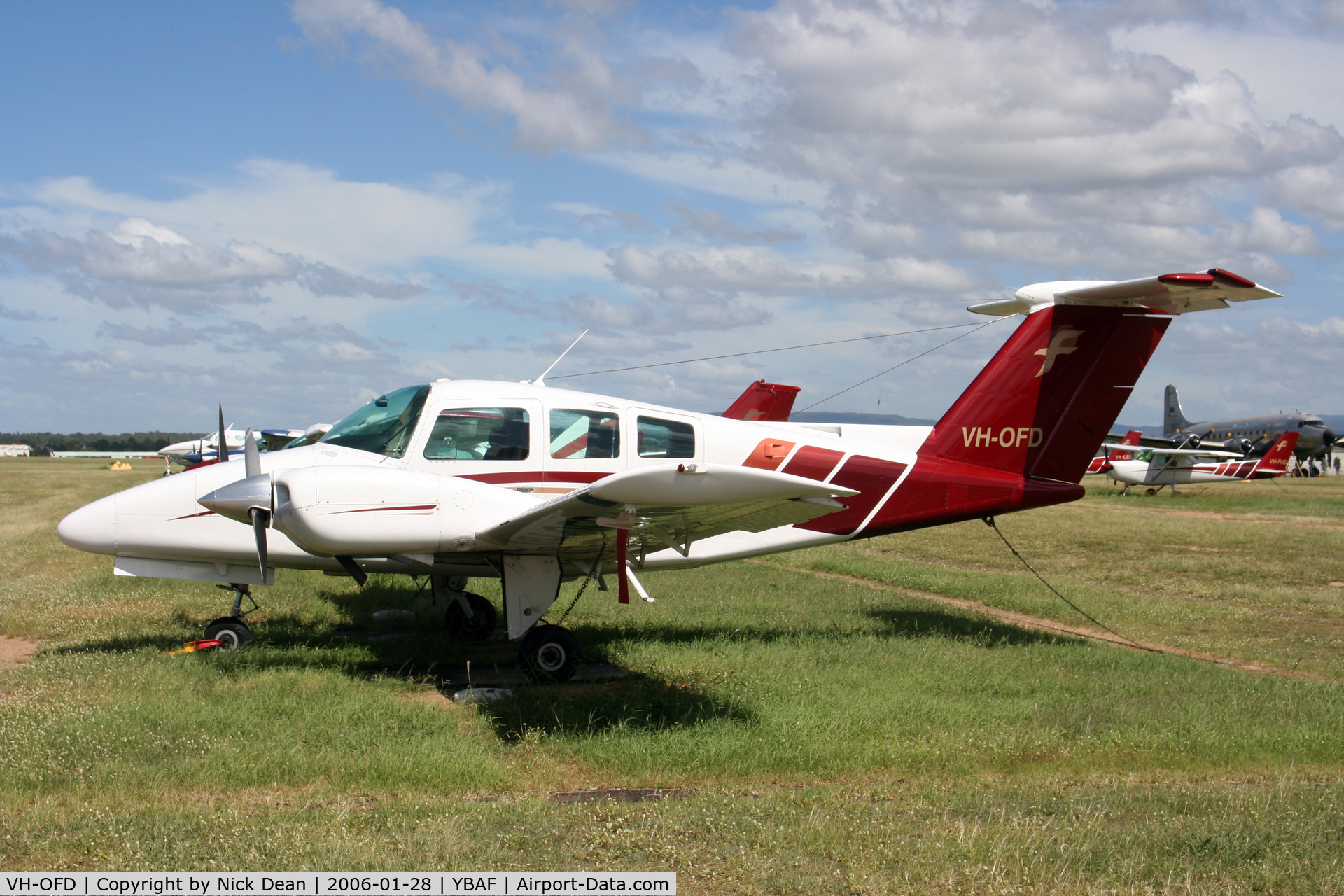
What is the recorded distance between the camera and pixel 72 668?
7.70m

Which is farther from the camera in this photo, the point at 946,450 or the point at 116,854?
the point at 946,450

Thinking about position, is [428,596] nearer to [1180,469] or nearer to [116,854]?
[116,854]

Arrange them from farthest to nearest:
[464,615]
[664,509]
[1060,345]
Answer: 1. [464,615]
2. [1060,345]
3. [664,509]

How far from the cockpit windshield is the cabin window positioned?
129 cm

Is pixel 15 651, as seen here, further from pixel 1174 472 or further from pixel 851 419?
pixel 1174 472

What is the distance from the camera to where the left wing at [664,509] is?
5359mm

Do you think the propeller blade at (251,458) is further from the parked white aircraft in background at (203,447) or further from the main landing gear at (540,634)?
the parked white aircraft in background at (203,447)

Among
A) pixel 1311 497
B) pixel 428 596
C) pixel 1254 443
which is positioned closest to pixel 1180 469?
pixel 1311 497

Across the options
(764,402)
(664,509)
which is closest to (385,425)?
(664,509)

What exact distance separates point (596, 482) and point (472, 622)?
4.04 m

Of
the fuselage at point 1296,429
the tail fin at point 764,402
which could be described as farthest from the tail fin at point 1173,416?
the tail fin at point 764,402

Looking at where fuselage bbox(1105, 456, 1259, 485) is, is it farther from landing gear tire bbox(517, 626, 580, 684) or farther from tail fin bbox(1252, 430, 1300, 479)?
landing gear tire bbox(517, 626, 580, 684)

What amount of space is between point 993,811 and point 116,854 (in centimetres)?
433

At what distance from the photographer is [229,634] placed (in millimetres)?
8727
